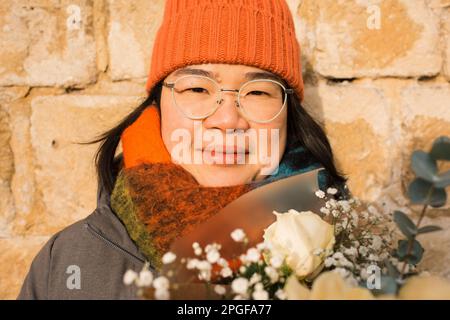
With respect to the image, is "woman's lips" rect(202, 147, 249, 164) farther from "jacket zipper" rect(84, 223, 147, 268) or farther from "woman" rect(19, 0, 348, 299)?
"jacket zipper" rect(84, 223, 147, 268)

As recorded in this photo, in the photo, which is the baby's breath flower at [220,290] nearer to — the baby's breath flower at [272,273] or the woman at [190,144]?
the baby's breath flower at [272,273]

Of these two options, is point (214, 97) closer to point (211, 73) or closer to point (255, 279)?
point (211, 73)

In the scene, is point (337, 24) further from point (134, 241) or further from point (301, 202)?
point (134, 241)

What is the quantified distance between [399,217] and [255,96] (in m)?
0.80

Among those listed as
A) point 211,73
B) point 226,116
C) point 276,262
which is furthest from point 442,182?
point 211,73

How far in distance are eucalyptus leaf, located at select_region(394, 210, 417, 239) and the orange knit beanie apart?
0.85 meters

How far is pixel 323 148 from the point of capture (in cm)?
187

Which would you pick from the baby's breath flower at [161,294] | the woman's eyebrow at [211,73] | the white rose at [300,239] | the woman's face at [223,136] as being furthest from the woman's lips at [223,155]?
the baby's breath flower at [161,294]

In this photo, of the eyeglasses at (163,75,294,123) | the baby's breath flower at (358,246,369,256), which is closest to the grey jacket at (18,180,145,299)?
the eyeglasses at (163,75,294,123)

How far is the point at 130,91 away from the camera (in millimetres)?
2000

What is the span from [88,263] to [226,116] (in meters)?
0.63

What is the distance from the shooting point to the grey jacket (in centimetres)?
136

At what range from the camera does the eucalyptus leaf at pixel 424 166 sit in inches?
27.3
